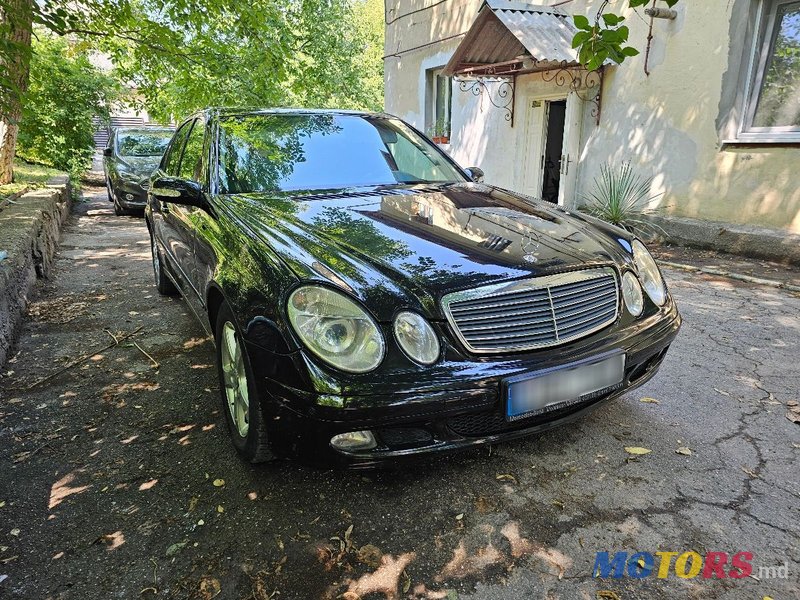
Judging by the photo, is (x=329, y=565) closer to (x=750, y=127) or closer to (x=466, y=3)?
(x=750, y=127)

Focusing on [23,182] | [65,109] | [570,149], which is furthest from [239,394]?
[65,109]

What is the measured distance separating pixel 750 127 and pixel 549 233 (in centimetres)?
502

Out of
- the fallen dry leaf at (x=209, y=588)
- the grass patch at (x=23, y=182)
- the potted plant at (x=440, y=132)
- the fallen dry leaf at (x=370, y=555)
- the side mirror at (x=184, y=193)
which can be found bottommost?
the fallen dry leaf at (x=209, y=588)

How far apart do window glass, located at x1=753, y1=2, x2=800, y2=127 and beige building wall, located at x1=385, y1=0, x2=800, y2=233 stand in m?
0.23

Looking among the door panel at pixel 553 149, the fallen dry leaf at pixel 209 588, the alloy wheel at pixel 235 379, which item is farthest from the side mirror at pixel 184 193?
the door panel at pixel 553 149

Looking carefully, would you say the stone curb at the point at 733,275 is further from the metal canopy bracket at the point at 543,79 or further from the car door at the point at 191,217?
the car door at the point at 191,217

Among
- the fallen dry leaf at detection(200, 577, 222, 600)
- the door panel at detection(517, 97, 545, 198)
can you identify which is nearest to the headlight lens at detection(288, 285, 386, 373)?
the fallen dry leaf at detection(200, 577, 222, 600)

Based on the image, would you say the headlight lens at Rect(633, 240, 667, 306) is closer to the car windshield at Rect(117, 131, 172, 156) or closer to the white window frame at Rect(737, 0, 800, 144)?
the white window frame at Rect(737, 0, 800, 144)

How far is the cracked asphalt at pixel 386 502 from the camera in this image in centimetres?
174

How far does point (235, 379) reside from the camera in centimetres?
239

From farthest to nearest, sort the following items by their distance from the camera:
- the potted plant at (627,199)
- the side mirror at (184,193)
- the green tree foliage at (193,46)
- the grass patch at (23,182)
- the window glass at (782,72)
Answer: the green tree foliage at (193,46)
the potted plant at (627,199)
the grass patch at (23,182)
the window glass at (782,72)
the side mirror at (184,193)

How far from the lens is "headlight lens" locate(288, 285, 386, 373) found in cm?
180

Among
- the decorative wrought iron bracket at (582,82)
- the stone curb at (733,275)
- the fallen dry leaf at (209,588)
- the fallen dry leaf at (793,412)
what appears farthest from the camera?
the decorative wrought iron bracket at (582,82)

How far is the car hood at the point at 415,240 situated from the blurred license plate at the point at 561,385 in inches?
15.2
